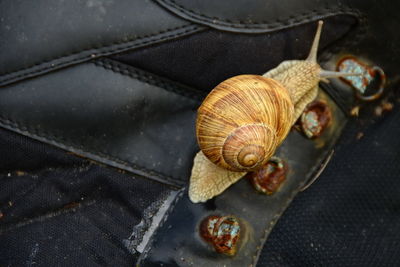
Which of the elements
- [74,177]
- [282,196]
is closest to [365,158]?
[282,196]

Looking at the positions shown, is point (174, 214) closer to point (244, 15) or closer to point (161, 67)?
point (161, 67)

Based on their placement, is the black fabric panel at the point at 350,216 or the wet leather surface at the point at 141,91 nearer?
the wet leather surface at the point at 141,91

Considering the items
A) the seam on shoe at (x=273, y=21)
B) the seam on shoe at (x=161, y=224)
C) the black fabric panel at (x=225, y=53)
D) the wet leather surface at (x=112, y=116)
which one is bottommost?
the seam on shoe at (x=161, y=224)

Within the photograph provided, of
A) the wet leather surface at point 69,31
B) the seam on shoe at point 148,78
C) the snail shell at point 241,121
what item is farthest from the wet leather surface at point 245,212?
the wet leather surface at point 69,31

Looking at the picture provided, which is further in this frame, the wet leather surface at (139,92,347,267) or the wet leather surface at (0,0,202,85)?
the wet leather surface at (139,92,347,267)

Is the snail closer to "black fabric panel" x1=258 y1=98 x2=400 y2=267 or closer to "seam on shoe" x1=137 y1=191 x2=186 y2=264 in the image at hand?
"seam on shoe" x1=137 y1=191 x2=186 y2=264

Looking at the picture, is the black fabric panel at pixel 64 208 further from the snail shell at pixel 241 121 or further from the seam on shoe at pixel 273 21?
the seam on shoe at pixel 273 21

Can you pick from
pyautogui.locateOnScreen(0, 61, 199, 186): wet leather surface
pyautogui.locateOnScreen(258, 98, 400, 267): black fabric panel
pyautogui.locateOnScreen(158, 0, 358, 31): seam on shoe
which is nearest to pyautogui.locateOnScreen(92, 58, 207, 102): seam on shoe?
pyautogui.locateOnScreen(0, 61, 199, 186): wet leather surface
